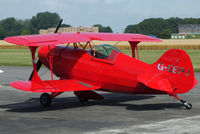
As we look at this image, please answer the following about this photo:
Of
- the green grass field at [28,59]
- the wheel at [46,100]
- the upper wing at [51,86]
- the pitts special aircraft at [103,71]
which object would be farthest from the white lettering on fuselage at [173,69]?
the green grass field at [28,59]

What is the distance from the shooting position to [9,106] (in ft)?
41.0

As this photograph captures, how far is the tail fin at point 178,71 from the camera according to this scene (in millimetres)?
10391

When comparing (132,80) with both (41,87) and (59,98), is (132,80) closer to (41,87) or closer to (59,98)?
(41,87)

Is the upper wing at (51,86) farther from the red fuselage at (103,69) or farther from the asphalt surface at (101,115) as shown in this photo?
the asphalt surface at (101,115)

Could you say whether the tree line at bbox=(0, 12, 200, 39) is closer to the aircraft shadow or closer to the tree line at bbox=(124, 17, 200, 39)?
the tree line at bbox=(124, 17, 200, 39)

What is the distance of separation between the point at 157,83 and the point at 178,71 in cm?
68

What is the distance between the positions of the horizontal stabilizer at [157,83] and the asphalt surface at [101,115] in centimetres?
74

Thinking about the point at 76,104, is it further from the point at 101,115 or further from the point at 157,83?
the point at 157,83

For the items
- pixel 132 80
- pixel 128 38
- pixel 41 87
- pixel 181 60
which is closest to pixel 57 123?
pixel 41 87

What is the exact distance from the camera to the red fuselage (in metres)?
11.3

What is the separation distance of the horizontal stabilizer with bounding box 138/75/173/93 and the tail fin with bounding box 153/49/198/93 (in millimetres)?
143

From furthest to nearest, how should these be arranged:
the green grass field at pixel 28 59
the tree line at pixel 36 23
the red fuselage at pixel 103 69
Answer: the tree line at pixel 36 23 → the green grass field at pixel 28 59 → the red fuselage at pixel 103 69

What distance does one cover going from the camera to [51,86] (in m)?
11.4

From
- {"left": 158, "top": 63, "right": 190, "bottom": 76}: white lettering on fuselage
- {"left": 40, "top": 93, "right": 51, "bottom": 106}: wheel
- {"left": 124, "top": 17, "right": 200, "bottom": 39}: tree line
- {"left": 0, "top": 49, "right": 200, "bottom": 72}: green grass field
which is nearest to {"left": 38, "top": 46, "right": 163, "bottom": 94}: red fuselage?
{"left": 158, "top": 63, "right": 190, "bottom": 76}: white lettering on fuselage
